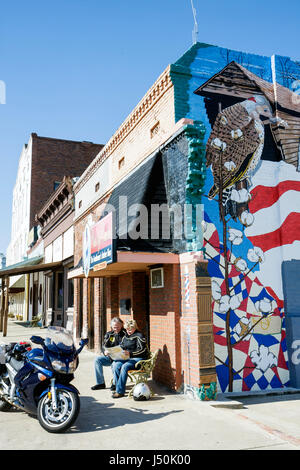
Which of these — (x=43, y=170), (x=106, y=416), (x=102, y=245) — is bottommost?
(x=106, y=416)

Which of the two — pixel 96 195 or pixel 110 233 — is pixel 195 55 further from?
pixel 96 195

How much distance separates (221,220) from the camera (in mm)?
8156

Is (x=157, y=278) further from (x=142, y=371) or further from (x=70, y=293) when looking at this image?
(x=70, y=293)

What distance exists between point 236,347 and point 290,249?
2.52 metres

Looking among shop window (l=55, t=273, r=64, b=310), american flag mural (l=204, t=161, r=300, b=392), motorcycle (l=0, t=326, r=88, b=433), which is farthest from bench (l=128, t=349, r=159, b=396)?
shop window (l=55, t=273, r=64, b=310)

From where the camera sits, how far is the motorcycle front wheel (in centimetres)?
529

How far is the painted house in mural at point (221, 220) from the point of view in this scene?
768cm

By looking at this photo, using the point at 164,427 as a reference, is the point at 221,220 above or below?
above

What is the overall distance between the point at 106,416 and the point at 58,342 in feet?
4.90

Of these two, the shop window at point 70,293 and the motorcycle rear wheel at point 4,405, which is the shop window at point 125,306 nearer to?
the motorcycle rear wheel at point 4,405

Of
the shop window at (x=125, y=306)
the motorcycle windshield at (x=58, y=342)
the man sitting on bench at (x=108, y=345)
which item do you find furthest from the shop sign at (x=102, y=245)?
the motorcycle windshield at (x=58, y=342)

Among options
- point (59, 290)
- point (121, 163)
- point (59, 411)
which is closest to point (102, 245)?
point (59, 411)

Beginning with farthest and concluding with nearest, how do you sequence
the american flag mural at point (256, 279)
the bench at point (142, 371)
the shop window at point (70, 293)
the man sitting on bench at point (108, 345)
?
the shop window at point (70, 293) < the man sitting on bench at point (108, 345) < the american flag mural at point (256, 279) < the bench at point (142, 371)

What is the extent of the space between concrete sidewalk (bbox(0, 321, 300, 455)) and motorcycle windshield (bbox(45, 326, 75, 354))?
3.51ft
